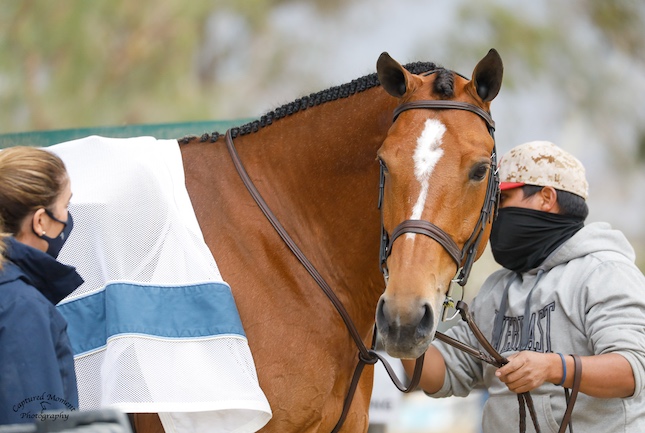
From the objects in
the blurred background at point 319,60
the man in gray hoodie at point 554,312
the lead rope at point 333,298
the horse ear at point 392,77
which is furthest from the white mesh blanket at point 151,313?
the blurred background at point 319,60

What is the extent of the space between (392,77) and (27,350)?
148 cm

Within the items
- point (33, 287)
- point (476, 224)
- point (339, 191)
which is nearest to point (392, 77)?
point (339, 191)

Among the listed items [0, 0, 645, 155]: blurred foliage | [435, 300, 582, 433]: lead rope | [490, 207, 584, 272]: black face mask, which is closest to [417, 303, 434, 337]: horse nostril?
[435, 300, 582, 433]: lead rope

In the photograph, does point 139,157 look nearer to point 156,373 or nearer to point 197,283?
point 197,283

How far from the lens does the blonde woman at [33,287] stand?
1.74m

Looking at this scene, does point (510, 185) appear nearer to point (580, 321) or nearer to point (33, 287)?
point (580, 321)

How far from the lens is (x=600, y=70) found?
6723 millimetres

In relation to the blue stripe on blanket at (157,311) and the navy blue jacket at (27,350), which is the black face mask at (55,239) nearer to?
the navy blue jacket at (27,350)

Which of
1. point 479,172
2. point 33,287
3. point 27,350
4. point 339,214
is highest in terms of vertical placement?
point 479,172

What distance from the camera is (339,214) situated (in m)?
2.76

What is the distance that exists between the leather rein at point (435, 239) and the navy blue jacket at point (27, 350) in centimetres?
100

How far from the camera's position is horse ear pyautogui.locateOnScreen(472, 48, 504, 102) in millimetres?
2516

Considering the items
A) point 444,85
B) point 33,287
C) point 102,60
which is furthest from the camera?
point 102,60

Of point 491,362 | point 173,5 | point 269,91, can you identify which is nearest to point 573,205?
point 491,362
